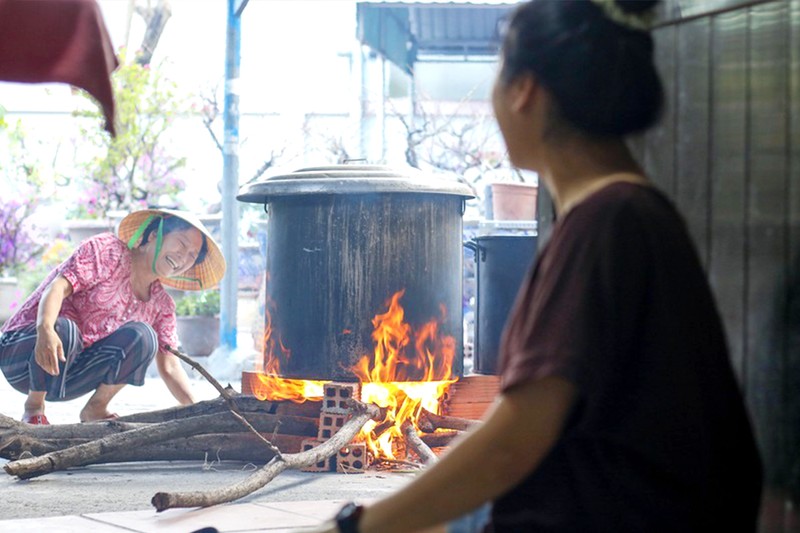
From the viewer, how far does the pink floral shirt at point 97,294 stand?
6.13 m

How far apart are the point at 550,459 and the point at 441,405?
464 cm

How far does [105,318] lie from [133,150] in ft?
32.2

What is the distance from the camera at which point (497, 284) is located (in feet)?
22.4

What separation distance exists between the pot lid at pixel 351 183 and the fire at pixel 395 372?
567mm

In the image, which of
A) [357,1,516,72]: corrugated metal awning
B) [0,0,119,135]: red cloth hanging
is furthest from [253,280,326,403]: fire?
[357,1,516,72]: corrugated metal awning

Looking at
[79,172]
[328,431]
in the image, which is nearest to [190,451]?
[328,431]

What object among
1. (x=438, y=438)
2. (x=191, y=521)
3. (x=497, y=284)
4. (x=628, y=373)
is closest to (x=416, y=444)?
(x=438, y=438)

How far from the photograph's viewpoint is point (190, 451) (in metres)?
5.66

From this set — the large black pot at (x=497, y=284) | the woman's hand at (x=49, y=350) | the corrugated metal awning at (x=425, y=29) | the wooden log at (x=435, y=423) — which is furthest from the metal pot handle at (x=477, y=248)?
the corrugated metal awning at (x=425, y=29)

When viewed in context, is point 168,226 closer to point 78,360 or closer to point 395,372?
point 78,360

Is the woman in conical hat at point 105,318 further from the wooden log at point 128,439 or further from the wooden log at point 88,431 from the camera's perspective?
the wooden log at point 128,439

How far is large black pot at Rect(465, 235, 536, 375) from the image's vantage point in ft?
22.1

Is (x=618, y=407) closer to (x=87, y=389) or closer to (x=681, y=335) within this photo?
(x=681, y=335)

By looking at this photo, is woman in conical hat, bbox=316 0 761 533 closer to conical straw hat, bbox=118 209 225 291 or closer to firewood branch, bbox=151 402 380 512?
firewood branch, bbox=151 402 380 512
